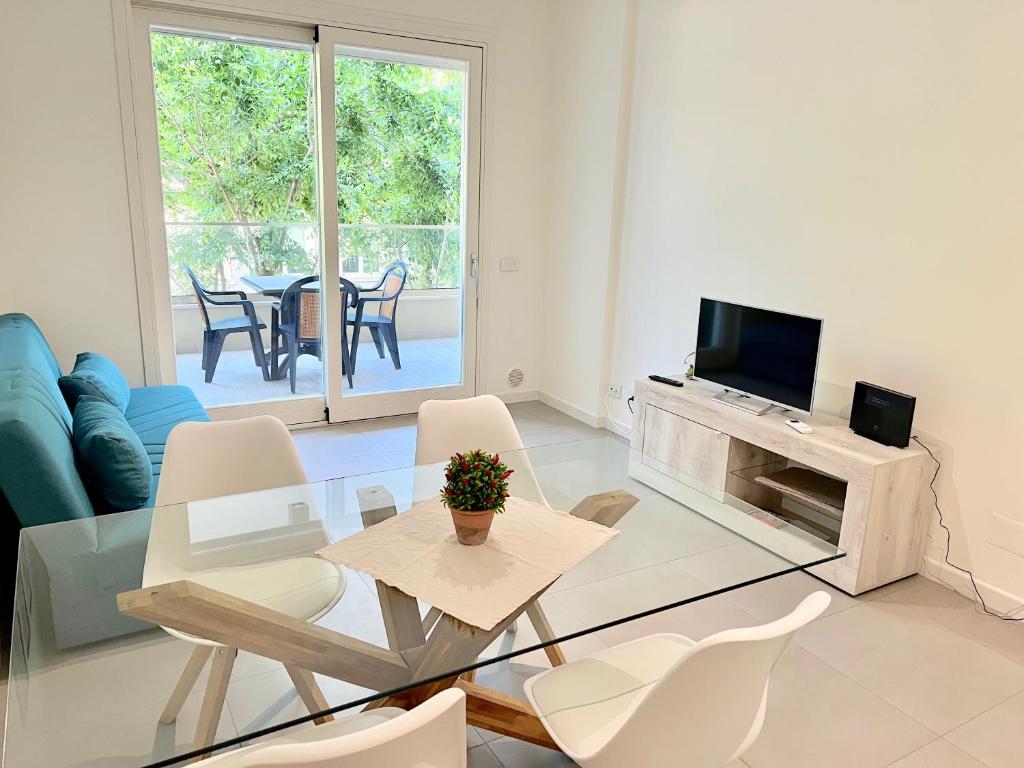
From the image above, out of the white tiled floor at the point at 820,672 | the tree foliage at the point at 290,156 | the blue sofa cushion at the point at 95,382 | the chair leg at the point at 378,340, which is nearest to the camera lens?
the white tiled floor at the point at 820,672

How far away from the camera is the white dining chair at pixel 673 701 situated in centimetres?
136

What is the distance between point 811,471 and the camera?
3523mm

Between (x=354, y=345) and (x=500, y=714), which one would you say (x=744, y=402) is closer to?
(x=500, y=714)

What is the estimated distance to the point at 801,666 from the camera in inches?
101

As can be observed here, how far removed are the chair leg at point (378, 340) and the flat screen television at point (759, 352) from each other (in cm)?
215

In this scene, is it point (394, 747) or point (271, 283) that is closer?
point (394, 747)

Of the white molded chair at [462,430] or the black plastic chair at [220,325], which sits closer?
the white molded chair at [462,430]

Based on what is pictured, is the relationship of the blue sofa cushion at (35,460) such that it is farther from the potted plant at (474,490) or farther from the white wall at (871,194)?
the white wall at (871,194)

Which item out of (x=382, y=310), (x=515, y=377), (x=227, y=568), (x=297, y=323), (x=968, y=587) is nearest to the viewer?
(x=227, y=568)

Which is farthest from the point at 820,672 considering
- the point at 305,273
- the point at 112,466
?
the point at 305,273

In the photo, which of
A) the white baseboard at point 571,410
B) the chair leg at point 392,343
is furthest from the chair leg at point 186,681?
the white baseboard at point 571,410

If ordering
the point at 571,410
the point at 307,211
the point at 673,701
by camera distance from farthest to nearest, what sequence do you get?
the point at 571,410, the point at 307,211, the point at 673,701

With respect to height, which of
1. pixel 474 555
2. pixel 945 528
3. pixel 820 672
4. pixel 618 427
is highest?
pixel 474 555

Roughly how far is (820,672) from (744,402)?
1.38 meters
